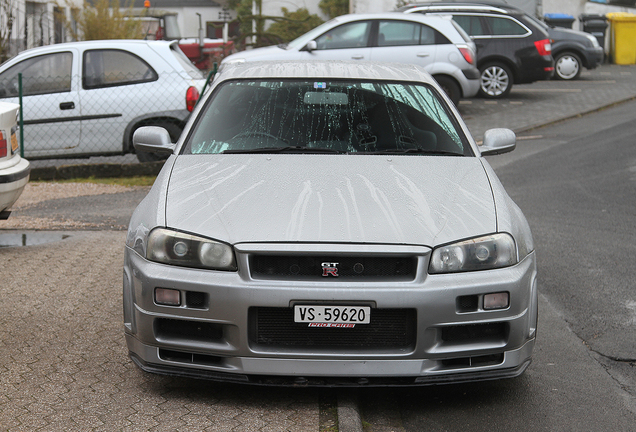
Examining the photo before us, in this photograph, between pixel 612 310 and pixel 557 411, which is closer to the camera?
pixel 557 411

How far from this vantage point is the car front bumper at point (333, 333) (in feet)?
11.7

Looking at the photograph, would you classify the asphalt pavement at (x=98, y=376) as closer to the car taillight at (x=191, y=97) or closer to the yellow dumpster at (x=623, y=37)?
the car taillight at (x=191, y=97)

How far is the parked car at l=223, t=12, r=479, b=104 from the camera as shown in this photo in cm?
1434

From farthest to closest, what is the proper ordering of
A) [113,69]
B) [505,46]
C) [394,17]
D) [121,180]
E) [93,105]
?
[505,46], [394,17], [113,69], [93,105], [121,180]

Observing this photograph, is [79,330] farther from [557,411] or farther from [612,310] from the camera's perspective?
[612,310]

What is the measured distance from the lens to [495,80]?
17.3 m

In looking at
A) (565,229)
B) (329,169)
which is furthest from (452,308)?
(565,229)

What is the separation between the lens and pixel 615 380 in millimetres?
4305

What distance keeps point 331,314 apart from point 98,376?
132 cm

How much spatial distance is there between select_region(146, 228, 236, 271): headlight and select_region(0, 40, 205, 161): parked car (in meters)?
6.96

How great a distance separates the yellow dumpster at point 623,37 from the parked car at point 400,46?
12.4 metres

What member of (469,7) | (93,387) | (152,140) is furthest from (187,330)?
(469,7)

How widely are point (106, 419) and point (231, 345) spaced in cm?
63

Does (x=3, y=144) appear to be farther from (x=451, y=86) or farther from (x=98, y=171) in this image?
(x=451, y=86)
